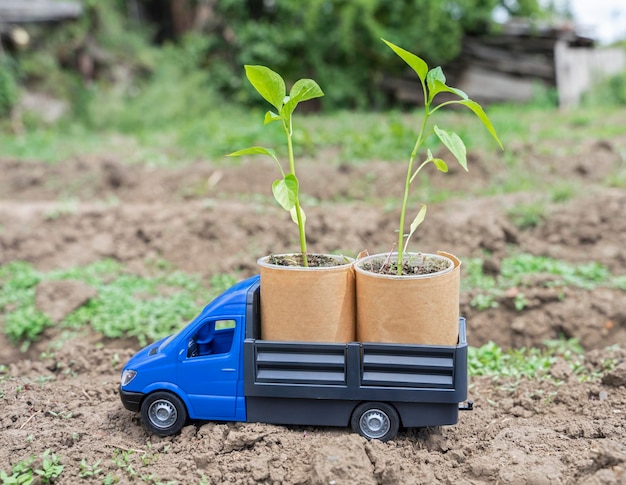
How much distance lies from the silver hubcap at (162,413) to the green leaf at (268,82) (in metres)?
1.90

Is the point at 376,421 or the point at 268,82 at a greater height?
the point at 268,82

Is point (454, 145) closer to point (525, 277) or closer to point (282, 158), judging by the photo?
point (525, 277)

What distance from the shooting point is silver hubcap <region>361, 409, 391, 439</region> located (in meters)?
3.62

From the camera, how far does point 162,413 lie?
151 inches

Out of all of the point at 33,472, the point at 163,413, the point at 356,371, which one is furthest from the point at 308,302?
the point at 33,472

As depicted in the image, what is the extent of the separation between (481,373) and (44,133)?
44.9 feet

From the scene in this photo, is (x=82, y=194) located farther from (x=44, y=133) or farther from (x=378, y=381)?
(x=378, y=381)

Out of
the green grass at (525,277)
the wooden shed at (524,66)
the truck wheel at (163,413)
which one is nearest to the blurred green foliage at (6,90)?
the wooden shed at (524,66)

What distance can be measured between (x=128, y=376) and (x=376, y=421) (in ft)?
5.07

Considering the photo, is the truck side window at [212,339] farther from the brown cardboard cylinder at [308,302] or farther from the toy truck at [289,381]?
the brown cardboard cylinder at [308,302]

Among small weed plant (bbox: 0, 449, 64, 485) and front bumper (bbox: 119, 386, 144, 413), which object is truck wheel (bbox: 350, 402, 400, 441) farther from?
small weed plant (bbox: 0, 449, 64, 485)

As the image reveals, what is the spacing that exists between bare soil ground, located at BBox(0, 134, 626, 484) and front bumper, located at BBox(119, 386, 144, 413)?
0.59 ft

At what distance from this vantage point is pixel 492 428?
13.0 ft

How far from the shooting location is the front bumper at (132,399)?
12.6 ft
